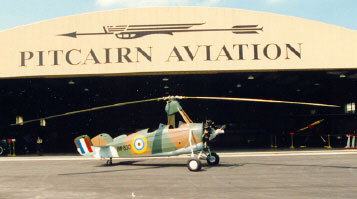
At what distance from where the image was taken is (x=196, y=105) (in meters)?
34.0

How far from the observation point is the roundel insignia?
1392cm

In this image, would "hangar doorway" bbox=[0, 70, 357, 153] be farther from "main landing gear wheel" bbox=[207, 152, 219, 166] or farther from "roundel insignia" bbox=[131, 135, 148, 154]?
"main landing gear wheel" bbox=[207, 152, 219, 166]

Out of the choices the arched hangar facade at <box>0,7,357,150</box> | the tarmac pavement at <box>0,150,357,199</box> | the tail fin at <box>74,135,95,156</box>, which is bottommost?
the tarmac pavement at <box>0,150,357,199</box>

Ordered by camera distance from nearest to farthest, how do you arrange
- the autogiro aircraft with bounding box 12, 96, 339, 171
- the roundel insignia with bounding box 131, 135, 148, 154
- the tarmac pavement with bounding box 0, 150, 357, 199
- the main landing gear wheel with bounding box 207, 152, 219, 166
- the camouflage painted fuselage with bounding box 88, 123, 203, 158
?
1. the tarmac pavement with bounding box 0, 150, 357, 199
2. the autogiro aircraft with bounding box 12, 96, 339, 171
3. the camouflage painted fuselage with bounding box 88, 123, 203, 158
4. the roundel insignia with bounding box 131, 135, 148, 154
5. the main landing gear wheel with bounding box 207, 152, 219, 166

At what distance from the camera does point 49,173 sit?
13.1 meters

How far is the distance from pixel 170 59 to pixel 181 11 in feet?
9.66

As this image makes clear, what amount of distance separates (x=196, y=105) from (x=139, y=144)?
66.8ft

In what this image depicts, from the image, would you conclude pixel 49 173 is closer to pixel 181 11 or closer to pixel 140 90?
pixel 181 11

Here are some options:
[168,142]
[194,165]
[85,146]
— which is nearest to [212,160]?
[194,165]

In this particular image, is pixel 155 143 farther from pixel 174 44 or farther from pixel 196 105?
pixel 196 105

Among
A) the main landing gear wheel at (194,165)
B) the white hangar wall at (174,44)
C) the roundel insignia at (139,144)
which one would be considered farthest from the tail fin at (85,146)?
the main landing gear wheel at (194,165)

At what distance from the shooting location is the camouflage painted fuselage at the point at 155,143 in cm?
1316

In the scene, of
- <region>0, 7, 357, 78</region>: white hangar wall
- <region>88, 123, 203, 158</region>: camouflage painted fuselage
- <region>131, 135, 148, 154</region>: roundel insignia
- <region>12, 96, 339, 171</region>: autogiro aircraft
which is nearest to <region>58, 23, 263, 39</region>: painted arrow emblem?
<region>0, 7, 357, 78</region>: white hangar wall

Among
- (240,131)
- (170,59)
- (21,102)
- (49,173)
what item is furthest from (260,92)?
(21,102)
